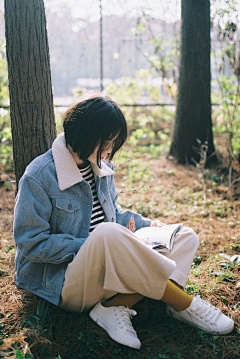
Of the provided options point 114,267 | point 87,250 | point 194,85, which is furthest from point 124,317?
point 194,85

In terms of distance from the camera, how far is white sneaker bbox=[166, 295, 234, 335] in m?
1.69

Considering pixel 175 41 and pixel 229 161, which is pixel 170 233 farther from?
pixel 175 41

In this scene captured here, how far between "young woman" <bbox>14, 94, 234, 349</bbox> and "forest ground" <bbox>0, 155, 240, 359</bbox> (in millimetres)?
72

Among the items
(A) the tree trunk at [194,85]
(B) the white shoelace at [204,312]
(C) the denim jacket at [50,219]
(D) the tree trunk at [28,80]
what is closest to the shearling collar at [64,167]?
(C) the denim jacket at [50,219]

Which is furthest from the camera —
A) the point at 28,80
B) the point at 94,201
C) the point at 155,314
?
the point at 28,80

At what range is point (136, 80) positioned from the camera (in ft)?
20.7

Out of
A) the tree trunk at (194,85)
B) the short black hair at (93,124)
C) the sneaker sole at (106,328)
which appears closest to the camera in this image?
the sneaker sole at (106,328)

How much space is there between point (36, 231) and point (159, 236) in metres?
0.69

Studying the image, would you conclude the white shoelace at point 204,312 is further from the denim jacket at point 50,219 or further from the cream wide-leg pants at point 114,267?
the denim jacket at point 50,219

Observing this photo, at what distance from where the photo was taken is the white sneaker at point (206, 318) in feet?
5.54

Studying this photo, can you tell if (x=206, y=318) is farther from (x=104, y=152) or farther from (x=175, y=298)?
(x=104, y=152)

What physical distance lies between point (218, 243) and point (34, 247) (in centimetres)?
165

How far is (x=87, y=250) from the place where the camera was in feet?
Answer: 5.12

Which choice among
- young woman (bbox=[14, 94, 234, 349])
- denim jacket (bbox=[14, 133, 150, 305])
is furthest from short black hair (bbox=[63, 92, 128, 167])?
denim jacket (bbox=[14, 133, 150, 305])
